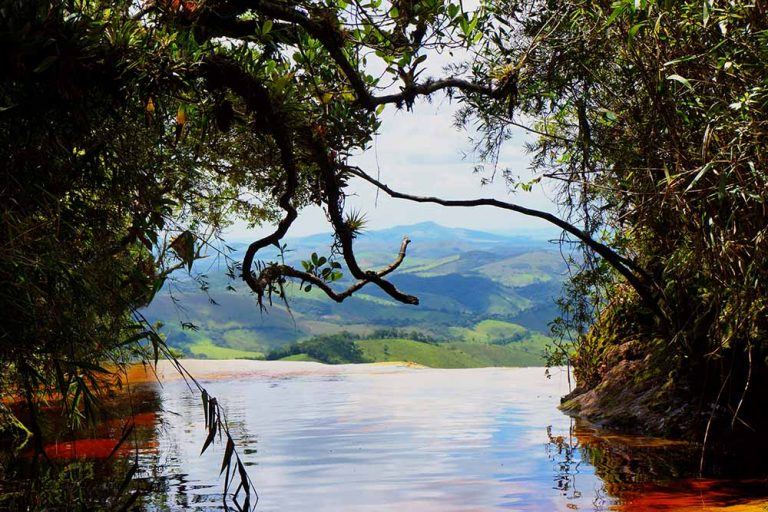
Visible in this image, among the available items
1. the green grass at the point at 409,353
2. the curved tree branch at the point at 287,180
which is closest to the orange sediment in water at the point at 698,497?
the curved tree branch at the point at 287,180

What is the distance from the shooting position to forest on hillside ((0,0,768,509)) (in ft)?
17.2

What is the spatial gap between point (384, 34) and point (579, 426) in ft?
24.5

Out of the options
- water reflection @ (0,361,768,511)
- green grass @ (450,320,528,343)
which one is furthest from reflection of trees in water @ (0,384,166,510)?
green grass @ (450,320,528,343)

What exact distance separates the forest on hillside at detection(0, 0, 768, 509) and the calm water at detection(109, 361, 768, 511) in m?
0.85

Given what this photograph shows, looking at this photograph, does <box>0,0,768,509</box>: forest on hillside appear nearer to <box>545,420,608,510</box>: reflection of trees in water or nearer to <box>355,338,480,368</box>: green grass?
<box>545,420,608,510</box>: reflection of trees in water

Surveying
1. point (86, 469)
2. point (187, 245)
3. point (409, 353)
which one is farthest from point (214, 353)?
point (187, 245)

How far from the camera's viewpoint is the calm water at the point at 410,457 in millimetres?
7988

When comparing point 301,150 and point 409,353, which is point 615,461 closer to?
point 301,150

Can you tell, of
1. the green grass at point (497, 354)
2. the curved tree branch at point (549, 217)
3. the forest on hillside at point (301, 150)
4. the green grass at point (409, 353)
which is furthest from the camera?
the green grass at point (497, 354)

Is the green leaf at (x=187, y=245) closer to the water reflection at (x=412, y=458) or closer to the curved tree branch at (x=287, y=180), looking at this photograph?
the curved tree branch at (x=287, y=180)

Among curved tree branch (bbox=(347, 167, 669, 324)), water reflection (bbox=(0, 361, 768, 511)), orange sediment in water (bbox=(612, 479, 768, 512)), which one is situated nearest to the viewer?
orange sediment in water (bbox=(612, 479, 768, 512))

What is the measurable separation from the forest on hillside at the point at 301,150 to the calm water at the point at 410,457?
0.85 m

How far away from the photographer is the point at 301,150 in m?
8.53

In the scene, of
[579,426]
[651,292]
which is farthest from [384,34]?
[579,426]
